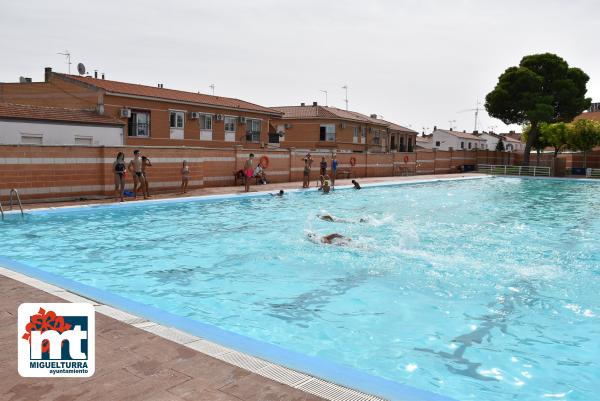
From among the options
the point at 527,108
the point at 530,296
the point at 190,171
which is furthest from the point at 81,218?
the point at 527,108

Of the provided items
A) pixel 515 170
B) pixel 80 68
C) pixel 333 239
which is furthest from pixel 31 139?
pixel 515 170

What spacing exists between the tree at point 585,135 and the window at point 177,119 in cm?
3258

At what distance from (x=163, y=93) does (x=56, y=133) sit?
957 cm

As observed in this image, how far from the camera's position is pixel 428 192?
26547 mm

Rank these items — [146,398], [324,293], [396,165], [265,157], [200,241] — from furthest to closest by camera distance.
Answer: [396,165] < [265,157] < [200,241] < [324,293] < [146,398]

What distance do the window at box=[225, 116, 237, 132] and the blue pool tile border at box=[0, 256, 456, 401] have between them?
27.2 metres

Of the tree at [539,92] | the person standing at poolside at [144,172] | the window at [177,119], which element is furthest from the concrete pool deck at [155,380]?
the tree at [539,92]

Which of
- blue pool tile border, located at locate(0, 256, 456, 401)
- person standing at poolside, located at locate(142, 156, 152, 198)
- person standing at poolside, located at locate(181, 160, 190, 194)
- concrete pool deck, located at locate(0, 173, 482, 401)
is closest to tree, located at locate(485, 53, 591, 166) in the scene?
person standing at poolside, located at locate(181, 160, 190, 194)

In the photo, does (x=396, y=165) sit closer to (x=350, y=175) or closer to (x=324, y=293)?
(x=350, y=175)

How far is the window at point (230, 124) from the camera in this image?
3334 centimetres

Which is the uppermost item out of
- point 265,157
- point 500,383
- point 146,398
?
point 265,157

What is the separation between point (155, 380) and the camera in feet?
12.2

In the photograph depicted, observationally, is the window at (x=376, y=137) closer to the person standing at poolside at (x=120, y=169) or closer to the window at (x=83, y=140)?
the window at (x=83, y=140)

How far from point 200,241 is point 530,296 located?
701 cm
